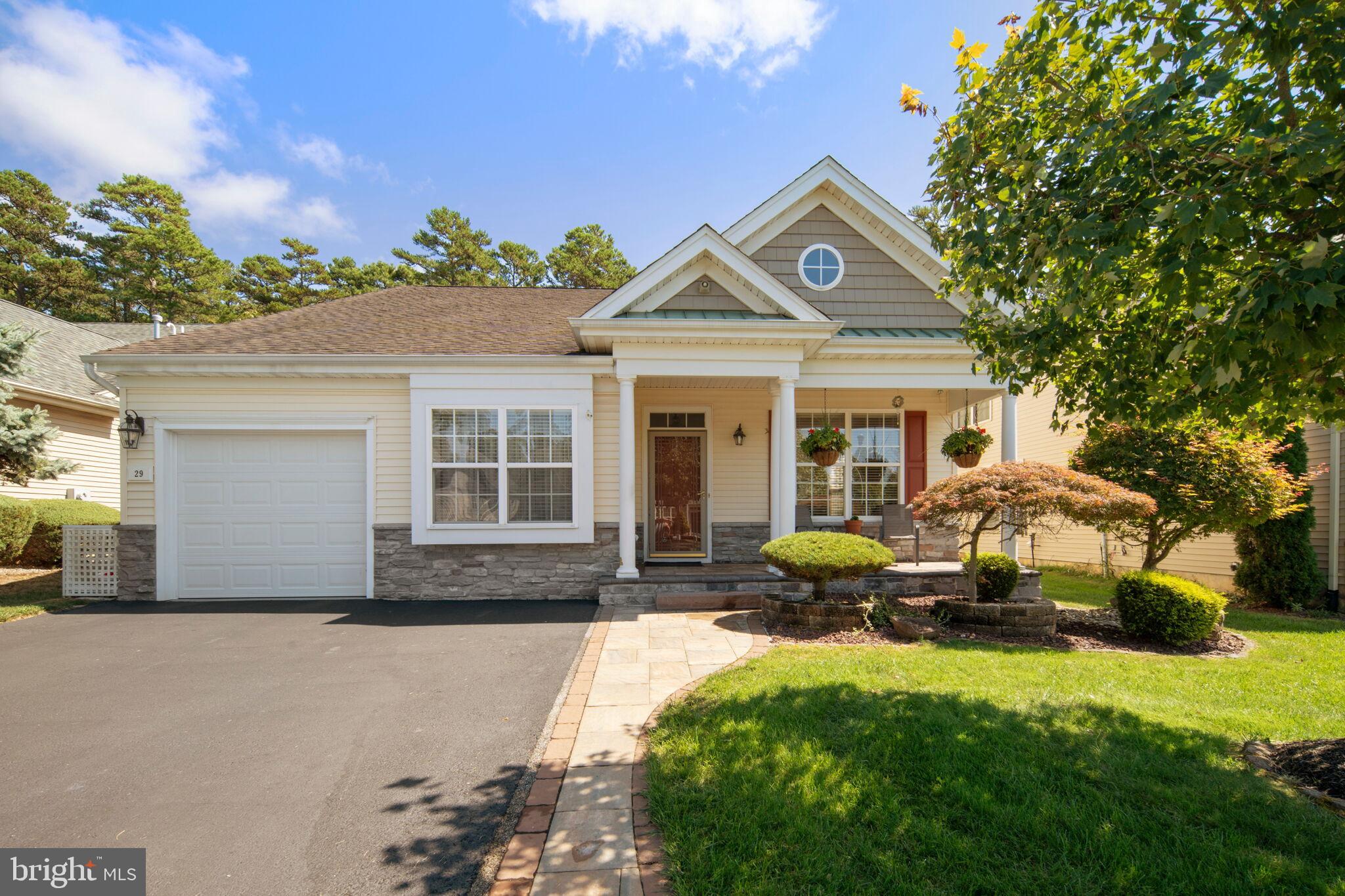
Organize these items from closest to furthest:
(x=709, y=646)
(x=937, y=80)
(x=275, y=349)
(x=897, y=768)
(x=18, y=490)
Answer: (x=897, y=768) < (x=937, y=80) < (x=709, y=646) < (x=275, y=349) < (x=18, y=490)

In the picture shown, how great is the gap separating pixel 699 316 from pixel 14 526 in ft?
40.8

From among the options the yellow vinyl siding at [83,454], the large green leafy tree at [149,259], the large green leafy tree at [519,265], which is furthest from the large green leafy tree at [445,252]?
the yellow vinyl siding at [83,454]

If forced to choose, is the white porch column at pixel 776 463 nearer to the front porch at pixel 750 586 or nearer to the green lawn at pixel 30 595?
the front porch at pixel 750 586

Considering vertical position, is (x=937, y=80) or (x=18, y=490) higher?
(x=937, y=80)

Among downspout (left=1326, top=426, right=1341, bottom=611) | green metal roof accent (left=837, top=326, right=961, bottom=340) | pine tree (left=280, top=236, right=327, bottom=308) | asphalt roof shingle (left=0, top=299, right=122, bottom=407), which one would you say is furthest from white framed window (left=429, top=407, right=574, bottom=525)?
pine tree (left=280, top=236, right=327, bottom=308)

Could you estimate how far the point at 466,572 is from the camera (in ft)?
27.0

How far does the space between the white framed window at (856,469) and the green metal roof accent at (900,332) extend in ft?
5.63

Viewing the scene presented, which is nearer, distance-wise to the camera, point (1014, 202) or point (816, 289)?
point (1014, 202)

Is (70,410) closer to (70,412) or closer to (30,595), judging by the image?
(70,412)

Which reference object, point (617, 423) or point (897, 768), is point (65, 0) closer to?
point (617, 423)

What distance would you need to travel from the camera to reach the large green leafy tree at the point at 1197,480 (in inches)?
283

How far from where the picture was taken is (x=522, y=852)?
255cm

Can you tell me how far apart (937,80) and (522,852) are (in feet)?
19.7

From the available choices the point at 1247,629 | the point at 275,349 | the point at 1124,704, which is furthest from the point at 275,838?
the point at 1247,629
